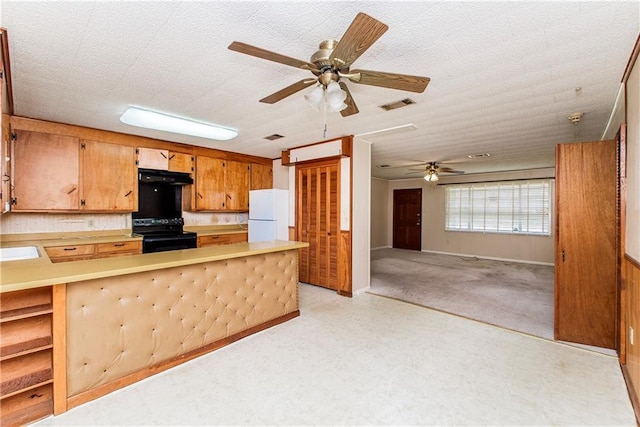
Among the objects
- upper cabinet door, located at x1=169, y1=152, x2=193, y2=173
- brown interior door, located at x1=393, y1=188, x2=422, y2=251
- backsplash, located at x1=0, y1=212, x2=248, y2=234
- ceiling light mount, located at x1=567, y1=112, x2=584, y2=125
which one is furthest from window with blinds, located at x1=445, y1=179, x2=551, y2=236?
backsplash, located at x1=0, y1=212, x2=248, y2=234

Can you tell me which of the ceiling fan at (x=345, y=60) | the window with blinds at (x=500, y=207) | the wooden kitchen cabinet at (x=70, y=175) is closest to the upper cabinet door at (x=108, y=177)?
the wooden kitchen cabinet at (x=70, y=175)

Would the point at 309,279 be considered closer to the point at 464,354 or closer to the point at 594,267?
the point at 464,354

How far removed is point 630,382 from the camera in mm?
2008

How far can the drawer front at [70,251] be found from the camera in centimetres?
325

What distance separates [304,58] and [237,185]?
11.7 feet

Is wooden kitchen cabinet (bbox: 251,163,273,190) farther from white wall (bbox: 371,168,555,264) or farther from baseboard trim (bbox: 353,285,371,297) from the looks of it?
white wall (bbox: 371,168,555,264)

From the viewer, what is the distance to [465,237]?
Answer: 26.0 ft

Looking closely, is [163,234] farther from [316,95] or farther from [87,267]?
[316,95]

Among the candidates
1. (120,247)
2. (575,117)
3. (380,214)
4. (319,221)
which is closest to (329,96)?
(319,221)

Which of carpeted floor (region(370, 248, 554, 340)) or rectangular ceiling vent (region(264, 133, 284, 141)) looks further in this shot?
rectangular ceiling vent (region(264, 133, 284, 141))

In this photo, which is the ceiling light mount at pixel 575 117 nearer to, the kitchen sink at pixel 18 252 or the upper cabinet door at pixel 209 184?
the upper cabinet door at pixel 209 184

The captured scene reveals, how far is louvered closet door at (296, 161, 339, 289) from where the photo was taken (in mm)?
4332

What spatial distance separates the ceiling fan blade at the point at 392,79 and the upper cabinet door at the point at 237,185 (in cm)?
378

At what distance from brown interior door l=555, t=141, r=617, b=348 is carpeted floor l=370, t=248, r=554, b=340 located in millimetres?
334
